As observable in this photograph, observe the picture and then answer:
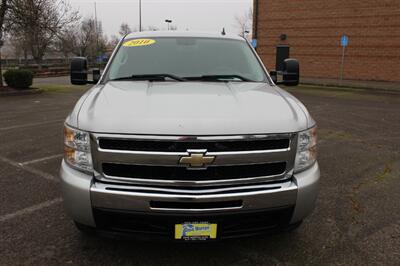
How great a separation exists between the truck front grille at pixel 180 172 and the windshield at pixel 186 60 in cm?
143

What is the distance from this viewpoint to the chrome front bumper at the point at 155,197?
2.45 m

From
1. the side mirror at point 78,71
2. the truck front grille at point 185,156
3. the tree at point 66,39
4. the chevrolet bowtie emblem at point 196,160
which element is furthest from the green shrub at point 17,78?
the chevrolet bowtie emblem at point 196,160

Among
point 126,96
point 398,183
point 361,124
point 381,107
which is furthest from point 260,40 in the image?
point 126,96

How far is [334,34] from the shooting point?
2134 centimetres

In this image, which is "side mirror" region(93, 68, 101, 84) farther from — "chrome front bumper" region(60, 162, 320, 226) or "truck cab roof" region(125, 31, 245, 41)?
"chrome front bumper" region(60, 162, 320, 226)

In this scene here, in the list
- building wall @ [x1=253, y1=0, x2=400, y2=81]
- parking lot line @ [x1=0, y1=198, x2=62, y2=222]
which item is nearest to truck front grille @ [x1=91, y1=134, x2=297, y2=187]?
parking lot line @ [x1=0, y1=198, x2=62, y2=222]

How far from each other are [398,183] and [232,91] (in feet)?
9.74

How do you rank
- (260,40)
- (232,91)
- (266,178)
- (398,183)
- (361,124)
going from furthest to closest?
(260,40)
(361,124)
(398,183)
(232,91)
(266,178)

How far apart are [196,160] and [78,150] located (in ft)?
2.86

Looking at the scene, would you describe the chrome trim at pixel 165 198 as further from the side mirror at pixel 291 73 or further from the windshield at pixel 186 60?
the side mirror at pixel 291 73

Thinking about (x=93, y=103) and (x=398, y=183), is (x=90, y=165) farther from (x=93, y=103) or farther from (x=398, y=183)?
(x=398, y=183)

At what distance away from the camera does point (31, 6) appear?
1442 cm

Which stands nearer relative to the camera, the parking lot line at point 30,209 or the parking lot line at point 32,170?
the parking lot line at point 30,209

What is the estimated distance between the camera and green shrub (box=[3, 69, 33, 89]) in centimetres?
1577
